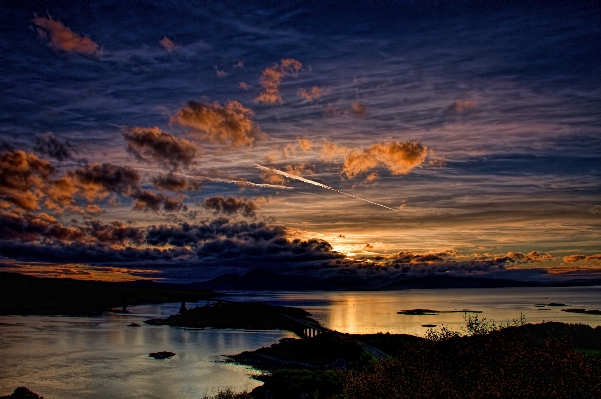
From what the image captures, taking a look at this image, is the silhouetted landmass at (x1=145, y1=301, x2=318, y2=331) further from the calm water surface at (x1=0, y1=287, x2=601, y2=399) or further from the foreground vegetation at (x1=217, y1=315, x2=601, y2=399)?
the foreground vegetation at (x1=217, y1=315, x2=601, y2=399)

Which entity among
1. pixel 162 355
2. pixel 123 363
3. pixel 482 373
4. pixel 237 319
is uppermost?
pixel 482 373

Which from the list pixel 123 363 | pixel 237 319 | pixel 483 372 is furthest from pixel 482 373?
pixel 237 319

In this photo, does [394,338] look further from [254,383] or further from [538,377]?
[538,377]

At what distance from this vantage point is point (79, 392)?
47.3 m

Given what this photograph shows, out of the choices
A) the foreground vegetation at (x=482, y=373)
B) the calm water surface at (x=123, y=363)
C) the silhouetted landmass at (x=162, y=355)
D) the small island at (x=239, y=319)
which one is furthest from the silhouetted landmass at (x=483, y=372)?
the small island at (x=239, y=319)

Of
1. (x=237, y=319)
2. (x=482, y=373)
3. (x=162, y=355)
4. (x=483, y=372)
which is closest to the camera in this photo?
(x=483, y=372)

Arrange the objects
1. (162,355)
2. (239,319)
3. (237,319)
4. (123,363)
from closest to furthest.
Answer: (123,363), (162,355), (239,319), (237,319)

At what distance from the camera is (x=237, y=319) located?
4658 inches

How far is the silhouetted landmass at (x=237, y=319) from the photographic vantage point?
115062mm

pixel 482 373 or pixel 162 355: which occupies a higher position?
pixel 482 373

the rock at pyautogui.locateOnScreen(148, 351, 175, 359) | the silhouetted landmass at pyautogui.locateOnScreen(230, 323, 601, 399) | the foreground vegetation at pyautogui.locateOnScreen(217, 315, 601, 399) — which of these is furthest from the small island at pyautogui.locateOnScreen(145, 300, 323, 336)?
the silhouetted landmass at pyautogui.locateOnScreen(230, 323, 601, 399)

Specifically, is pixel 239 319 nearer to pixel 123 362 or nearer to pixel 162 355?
pixel 162 355

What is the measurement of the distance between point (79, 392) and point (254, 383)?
16154 mm

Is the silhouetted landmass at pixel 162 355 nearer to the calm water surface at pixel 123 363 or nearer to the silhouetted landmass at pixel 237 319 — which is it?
the calm water surface at pixel 123 363
